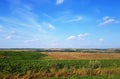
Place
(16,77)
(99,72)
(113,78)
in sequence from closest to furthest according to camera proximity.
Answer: (113,78)
(16,77)
(99,72)

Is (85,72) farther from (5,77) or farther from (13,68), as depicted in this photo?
(13,68)

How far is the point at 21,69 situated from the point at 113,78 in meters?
11.6

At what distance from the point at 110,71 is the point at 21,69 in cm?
989

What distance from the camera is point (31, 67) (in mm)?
23531

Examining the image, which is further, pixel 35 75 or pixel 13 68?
pixel 13 68

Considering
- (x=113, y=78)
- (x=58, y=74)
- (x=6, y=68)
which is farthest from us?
(x=6, y=68)

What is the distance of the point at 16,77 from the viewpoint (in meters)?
15.8

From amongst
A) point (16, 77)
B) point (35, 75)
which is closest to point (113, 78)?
point (35, 75)

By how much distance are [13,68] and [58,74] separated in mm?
7228

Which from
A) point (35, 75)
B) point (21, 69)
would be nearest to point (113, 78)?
point (35, 75)

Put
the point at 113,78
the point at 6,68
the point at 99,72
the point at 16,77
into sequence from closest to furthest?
the point at 113,78, the point at 16,77, the point at 99,72, the point at 6,68

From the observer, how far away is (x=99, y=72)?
742 inches

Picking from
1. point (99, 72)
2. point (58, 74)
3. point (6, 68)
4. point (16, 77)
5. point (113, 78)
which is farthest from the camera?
point (6, 68)

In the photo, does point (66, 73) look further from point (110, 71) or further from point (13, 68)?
point (13, 68)
